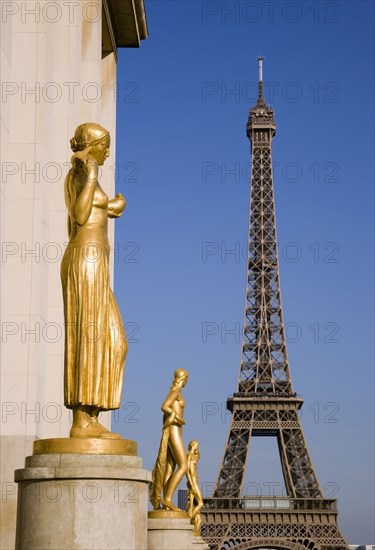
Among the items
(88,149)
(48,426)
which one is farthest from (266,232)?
(88,149)

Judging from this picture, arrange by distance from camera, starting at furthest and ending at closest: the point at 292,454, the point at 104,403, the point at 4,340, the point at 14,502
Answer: the point at 292,454
the point at 4,340
the point at 14,502
the point at 104,403

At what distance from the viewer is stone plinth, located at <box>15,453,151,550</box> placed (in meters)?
8.31

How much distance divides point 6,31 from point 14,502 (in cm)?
739

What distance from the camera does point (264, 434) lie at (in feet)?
277

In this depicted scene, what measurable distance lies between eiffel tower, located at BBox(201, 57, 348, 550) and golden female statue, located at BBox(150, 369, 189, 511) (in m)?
55.3

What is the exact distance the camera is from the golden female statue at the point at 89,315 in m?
9.20

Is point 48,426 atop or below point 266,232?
below

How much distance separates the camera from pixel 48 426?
54.4 ft

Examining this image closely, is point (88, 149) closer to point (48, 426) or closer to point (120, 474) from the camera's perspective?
point (120, 474)

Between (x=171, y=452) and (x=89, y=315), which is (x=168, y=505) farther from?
(x=89, y=315)

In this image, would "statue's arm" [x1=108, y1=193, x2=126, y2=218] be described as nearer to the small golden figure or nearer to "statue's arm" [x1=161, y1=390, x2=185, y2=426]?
"statue's arm" [x1=161, y1=390, x2=185, y2=426]

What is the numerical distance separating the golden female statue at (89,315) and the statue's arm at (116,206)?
245 millimetres

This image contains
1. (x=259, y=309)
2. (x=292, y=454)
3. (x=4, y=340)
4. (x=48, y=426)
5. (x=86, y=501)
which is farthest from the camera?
(x=259, y=309)

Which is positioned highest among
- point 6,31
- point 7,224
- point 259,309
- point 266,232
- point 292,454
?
point 266,232
